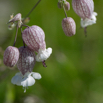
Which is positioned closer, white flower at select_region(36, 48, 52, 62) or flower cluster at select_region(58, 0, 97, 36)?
white flower at select_region(36, 48, 52, 62)

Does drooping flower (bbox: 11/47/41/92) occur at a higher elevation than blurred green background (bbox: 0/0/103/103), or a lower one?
higher

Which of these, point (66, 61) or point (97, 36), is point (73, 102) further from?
point (97, 36)

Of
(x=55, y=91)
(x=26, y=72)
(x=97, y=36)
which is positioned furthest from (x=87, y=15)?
(x=97, y=36)

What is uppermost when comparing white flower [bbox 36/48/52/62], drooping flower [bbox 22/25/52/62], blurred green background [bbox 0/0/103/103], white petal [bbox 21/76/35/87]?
drooping flower [bbox 22/25/52/62]

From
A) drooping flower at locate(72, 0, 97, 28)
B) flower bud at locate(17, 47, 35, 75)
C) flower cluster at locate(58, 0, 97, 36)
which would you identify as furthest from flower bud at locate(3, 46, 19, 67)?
drooping flower at locate(72, 0, 97, 28)

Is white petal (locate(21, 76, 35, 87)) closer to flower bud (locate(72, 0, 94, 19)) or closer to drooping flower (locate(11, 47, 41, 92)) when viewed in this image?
drooping flower (locate(11, 47, 41, 92))

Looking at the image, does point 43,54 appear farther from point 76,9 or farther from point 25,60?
point 76,9

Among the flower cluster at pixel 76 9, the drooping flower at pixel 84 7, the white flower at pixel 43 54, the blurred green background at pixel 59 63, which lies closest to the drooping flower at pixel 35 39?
the white flower at pixel 43 54

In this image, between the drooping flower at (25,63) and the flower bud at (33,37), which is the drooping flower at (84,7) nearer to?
the flower bud at (33,37)
